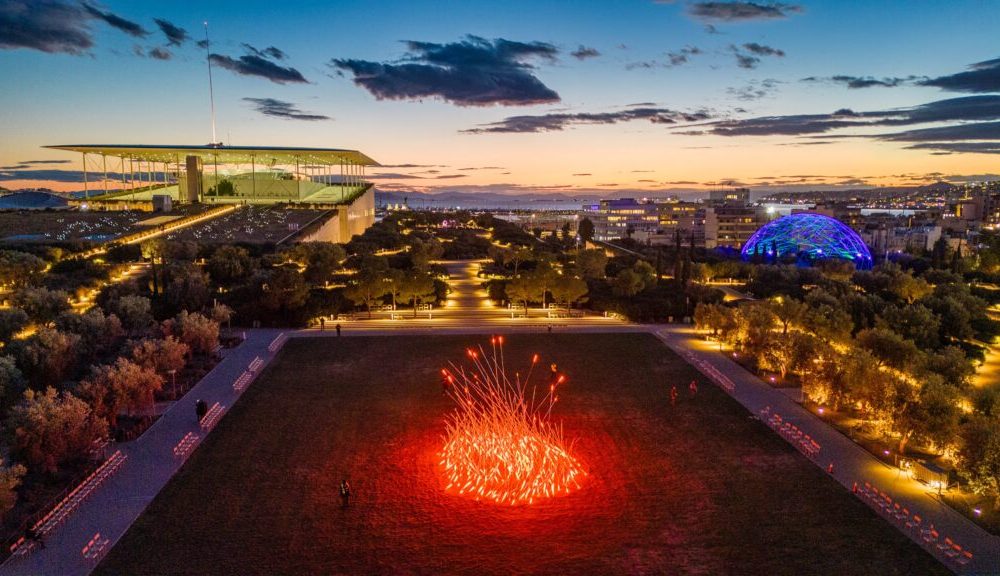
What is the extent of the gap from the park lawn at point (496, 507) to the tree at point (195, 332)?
241 inches

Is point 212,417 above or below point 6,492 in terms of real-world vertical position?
below

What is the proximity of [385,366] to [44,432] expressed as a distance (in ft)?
39.9

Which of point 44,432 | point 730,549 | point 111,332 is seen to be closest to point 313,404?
point 44,432

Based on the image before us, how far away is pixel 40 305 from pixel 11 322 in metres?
2.47

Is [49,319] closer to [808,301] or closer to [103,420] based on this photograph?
[103,420]

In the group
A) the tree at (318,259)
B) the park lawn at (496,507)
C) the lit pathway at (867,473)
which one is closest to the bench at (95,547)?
the park lawn at (496,507)

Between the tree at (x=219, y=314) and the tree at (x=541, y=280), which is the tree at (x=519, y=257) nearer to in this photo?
the tree at (x=541, y=280)

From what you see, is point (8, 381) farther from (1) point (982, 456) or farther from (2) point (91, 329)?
(1) point (982, 456)

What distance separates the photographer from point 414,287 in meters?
34.3

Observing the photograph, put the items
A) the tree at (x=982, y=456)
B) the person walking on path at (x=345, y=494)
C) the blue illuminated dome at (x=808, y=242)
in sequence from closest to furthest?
1. the tree at (x=982, y=456)
2. the person walking on path at (x=345, y=494)
3. the blue illuminated dome at (x=808, y=242)

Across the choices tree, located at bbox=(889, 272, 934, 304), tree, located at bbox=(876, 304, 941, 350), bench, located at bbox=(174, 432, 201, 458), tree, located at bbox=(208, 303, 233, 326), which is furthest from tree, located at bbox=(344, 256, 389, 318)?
tree, located at bbox=(889, 272, 934, 304)

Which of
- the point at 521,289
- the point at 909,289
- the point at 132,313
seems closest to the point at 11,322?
the point at 132,313

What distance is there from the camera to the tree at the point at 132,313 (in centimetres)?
2684

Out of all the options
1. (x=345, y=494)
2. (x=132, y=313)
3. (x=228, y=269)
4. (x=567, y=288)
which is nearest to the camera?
(x=345, y=494)
